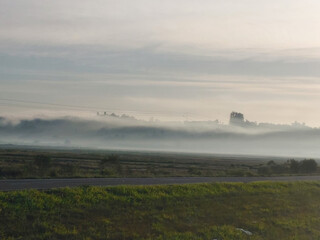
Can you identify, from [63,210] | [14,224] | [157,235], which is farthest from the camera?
[63,210]

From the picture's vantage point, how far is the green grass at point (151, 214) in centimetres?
1517

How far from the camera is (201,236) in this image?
16.7m

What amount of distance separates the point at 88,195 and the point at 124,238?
5.06m

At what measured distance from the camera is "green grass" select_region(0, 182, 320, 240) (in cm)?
1517

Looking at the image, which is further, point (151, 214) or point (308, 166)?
point (308, 166)

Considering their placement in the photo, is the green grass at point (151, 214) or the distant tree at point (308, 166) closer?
the green grass at point (151, 214)

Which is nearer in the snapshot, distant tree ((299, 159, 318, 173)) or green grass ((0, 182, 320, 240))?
green grass ((0, 182, 320, 240))

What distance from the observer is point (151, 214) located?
1878 cm

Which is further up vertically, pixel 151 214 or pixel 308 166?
pixel 308 166

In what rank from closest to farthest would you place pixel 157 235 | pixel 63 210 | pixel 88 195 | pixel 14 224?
1. pixel 14 224
2. pixel 157 235
3. pixel 63 210
4. pixel 88 195

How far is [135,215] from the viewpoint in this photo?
18109 mm

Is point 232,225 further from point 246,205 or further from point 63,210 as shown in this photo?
point 63,210

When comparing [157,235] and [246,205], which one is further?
[246,205]

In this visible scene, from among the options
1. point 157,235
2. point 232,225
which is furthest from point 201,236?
point 232,225
